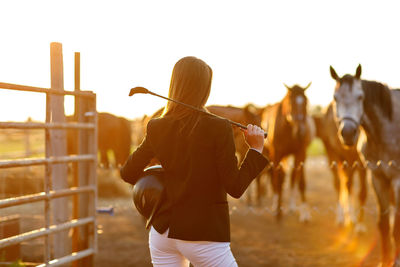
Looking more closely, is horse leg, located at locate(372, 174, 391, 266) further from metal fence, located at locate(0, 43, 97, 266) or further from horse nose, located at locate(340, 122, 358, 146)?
metal fence, located at locate(0, 43, 97, 266)

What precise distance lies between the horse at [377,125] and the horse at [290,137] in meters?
3.36

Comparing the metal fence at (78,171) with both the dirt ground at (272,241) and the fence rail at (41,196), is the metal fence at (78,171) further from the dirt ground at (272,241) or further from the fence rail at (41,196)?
the dirt ground at (272,241)

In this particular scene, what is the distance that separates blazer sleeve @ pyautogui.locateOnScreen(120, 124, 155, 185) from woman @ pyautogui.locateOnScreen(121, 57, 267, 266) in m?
0.07

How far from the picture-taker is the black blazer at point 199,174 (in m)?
1.96

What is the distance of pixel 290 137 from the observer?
31.1ft

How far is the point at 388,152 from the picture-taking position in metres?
5.22

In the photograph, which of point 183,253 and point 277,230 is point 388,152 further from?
point 183,253

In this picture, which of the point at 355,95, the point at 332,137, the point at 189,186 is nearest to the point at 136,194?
the point at 189,186

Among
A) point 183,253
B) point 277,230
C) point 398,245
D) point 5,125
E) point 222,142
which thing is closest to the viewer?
point 222,142

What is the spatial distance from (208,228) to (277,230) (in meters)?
6.31

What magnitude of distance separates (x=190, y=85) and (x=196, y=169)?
15.9 inches

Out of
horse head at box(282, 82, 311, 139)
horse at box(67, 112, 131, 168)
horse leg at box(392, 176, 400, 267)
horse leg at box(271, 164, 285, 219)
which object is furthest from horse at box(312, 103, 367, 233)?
horse at box(67, 112, 131, 168)

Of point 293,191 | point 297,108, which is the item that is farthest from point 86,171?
point 293,191

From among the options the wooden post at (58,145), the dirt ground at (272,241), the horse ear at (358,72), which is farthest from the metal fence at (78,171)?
the horse ear at (358,72)
